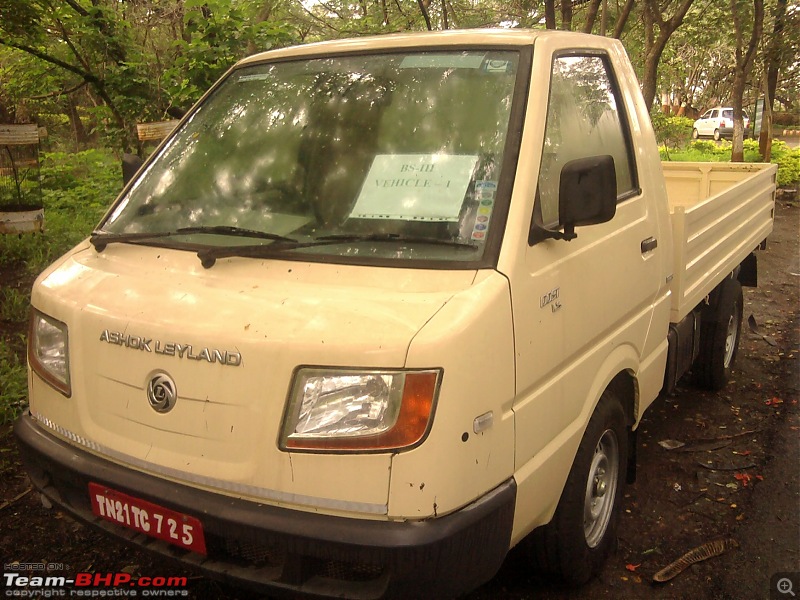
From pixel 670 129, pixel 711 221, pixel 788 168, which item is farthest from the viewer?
pixel 670 129

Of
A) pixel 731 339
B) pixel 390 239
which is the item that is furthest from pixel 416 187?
pixel 731 339

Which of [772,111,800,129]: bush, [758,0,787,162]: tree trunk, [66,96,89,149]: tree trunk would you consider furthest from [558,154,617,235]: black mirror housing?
[772,111,800,129]: bush

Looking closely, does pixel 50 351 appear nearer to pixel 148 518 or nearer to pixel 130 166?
pixel 148 518

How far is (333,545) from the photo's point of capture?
1854mm

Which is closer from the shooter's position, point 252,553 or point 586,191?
point 252,553

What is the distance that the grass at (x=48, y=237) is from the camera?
14.8ft

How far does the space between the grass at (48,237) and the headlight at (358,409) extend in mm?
2901

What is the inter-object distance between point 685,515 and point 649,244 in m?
1.33

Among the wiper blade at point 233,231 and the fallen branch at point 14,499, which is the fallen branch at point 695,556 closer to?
the wiper blade at point 233,231

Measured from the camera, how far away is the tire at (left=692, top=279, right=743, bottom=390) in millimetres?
4797

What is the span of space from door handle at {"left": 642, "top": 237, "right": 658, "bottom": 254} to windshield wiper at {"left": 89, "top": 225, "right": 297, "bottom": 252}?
64.1 inches

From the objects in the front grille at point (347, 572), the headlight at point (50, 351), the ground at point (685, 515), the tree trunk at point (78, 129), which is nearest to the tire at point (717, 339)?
the ground at point (685, 515)

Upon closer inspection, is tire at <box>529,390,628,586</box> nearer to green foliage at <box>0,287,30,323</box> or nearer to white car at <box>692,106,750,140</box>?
green foliage at <box>0,287,30,323</box>

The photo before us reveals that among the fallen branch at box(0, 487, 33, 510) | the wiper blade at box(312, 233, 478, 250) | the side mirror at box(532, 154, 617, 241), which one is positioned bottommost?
the fallen branch at box(0, 487, 33, 510)
